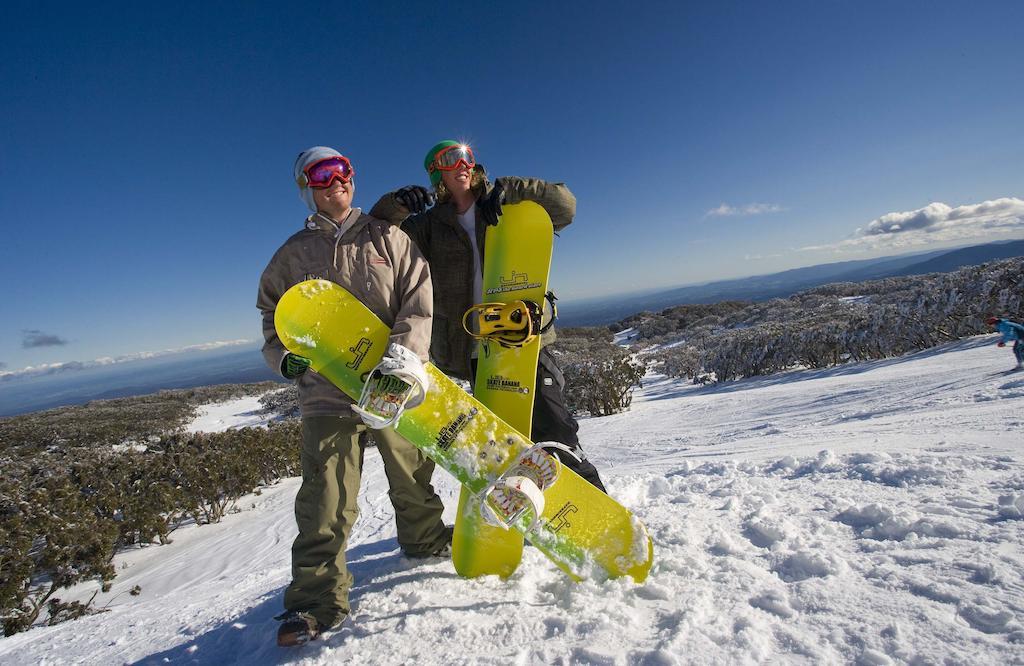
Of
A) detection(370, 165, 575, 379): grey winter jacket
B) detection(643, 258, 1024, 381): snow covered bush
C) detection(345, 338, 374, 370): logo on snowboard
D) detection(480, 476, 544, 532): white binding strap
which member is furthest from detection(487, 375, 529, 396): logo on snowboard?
detection(643, 258, 1024, 381): snow covered bush

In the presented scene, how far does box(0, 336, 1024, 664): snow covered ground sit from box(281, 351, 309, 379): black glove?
3.83 feet

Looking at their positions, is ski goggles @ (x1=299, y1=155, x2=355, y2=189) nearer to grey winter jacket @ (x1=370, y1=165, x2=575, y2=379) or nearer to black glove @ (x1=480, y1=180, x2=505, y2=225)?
grey winter jacket @ (x1=370, y1=165, x2=575, y2=379)

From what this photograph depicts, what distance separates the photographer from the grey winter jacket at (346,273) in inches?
87.0

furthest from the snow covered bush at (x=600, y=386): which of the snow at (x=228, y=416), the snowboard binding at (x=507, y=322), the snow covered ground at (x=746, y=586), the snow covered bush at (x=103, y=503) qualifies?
the snow at (x=228, y=416)

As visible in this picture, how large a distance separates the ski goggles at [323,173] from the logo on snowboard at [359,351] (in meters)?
0.85

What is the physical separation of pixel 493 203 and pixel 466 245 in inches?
14.0

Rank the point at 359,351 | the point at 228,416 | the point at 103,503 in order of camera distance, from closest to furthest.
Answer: the point at 359,351 < the point at 103,503 < the point at 228,416

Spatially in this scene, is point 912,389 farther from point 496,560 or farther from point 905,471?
point 496,560

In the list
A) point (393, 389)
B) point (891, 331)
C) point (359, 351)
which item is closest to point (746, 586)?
point (393, 389)

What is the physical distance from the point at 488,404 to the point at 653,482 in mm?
1578

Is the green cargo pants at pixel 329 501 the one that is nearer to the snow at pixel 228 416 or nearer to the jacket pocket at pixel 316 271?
the jacket pocket at pixel 316 271

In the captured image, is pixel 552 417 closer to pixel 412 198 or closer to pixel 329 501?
pixel 329 501

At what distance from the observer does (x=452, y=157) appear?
2510 mm

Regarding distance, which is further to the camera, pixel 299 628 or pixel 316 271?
pixel 316 271
